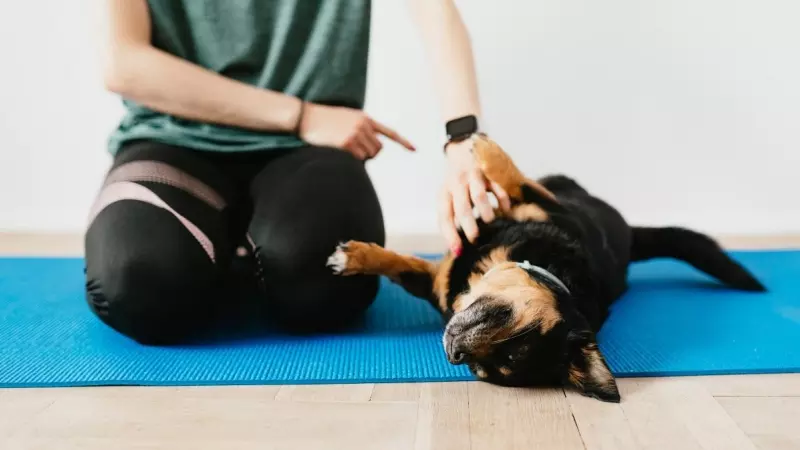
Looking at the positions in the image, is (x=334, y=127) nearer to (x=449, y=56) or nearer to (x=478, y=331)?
(x=449, y=56)

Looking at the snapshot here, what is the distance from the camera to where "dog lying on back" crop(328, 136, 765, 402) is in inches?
35.9

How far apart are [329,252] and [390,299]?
348mm

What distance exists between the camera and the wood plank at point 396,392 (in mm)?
896

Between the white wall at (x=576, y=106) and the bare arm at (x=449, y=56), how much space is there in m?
0.90

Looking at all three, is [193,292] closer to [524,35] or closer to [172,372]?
[172,372]

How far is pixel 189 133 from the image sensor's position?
1238 millimetres

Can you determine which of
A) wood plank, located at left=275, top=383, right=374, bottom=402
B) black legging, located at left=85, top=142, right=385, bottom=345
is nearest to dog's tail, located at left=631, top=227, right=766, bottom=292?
black legging, located at left=85, top=142, right=385, bottom=345

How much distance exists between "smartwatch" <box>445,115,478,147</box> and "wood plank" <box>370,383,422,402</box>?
1.51 feet

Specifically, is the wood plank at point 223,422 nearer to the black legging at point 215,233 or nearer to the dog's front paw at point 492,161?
the black legging at point 215,233

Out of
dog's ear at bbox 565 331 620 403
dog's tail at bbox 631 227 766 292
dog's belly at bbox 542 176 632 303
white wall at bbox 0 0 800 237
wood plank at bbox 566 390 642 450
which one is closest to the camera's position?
wood plank at bbox 566 390 642 450

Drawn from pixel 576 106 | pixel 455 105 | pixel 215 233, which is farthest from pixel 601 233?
pixel 576 106

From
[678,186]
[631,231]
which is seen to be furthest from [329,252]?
[678,186]

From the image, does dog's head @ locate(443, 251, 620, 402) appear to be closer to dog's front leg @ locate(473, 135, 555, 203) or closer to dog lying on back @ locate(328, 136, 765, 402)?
dog lying on back @ locate(328, 136, 765, 402)

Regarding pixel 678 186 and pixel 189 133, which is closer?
pixel 189 133
